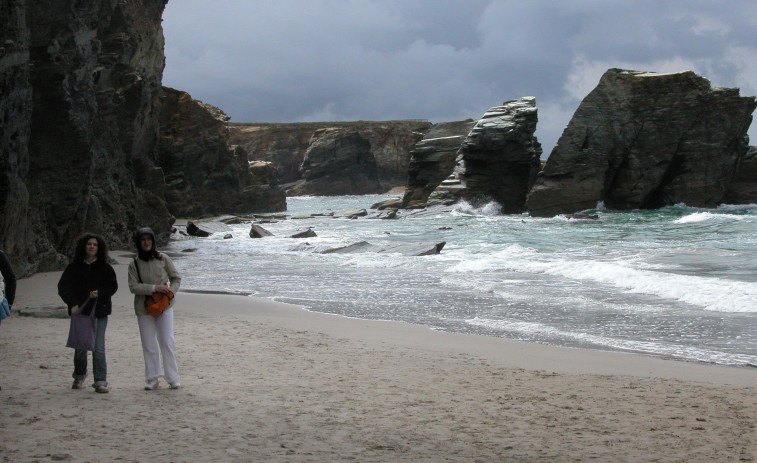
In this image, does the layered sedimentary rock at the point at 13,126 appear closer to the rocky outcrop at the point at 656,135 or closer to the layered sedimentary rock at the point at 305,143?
the rocky outcrop at the point at 656,135

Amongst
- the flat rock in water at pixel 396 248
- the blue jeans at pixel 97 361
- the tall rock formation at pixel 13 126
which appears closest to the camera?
the blue jeans at pixel 97 361

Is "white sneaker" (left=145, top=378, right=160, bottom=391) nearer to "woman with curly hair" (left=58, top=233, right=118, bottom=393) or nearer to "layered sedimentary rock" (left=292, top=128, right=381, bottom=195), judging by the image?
"woman with curly hair" (left=58, top=233, right=118, bottom=393)

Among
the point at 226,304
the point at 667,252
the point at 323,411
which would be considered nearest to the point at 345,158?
the point at 667,252

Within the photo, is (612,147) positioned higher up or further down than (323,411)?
higher up

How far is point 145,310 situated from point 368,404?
6.68ft

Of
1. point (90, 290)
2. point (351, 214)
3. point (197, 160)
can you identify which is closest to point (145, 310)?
point (90, 290)

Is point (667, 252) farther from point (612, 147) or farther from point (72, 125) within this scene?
point (612, 147)

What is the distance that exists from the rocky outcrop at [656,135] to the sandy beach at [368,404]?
39.6 metres

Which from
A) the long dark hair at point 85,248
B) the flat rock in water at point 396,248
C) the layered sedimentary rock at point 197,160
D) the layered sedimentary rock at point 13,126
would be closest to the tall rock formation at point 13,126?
the layered sedimentary rock at point 13,126

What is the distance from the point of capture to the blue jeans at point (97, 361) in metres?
6.07

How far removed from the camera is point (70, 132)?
16.6m

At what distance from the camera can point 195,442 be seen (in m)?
4.84

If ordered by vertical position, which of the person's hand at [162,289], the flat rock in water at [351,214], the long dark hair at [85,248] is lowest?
the person's hand at [162,289]

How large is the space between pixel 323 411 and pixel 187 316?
559cm
